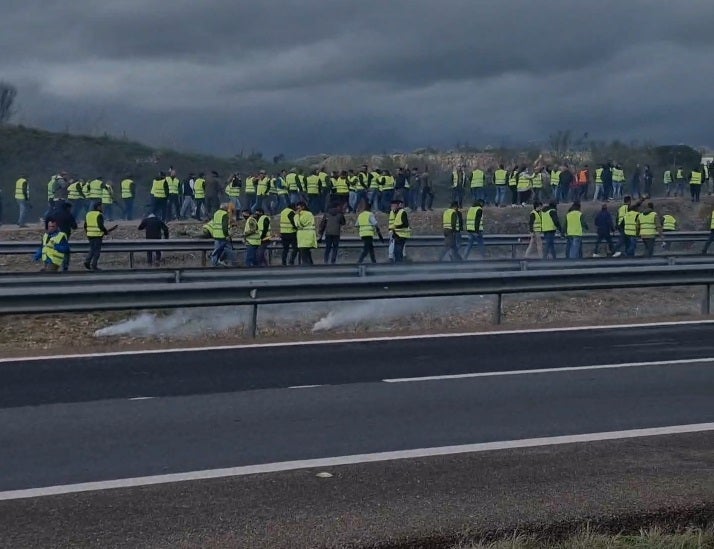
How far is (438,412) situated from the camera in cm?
972

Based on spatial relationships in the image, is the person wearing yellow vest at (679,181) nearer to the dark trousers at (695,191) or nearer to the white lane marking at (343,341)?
the dark trousers at (695,191)

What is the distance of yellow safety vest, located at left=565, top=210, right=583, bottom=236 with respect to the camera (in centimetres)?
2706

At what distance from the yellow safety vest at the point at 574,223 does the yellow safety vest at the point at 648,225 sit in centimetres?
138

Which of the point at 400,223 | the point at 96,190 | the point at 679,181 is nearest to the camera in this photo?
the point at 400,223

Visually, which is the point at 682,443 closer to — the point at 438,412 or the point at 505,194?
the point at 438,412

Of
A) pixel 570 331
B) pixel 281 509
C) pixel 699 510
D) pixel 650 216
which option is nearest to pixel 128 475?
pixel 281 509

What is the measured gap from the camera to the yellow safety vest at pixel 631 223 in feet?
88.9

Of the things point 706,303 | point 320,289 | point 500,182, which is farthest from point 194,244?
point 500,182

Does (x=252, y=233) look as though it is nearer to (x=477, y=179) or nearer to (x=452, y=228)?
(x=452, y=228)

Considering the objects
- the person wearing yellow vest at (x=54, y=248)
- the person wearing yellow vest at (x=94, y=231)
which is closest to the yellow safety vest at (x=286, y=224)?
the person wearing yellow vest at (x=94, y=231)

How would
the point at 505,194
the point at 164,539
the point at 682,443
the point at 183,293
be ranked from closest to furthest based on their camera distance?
the point at 164,539
the point at 682,443
the point at 183,293
the point at 505,194

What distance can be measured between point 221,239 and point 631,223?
30.8ft

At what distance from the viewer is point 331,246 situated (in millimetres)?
26297

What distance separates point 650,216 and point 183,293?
15.1 metres
